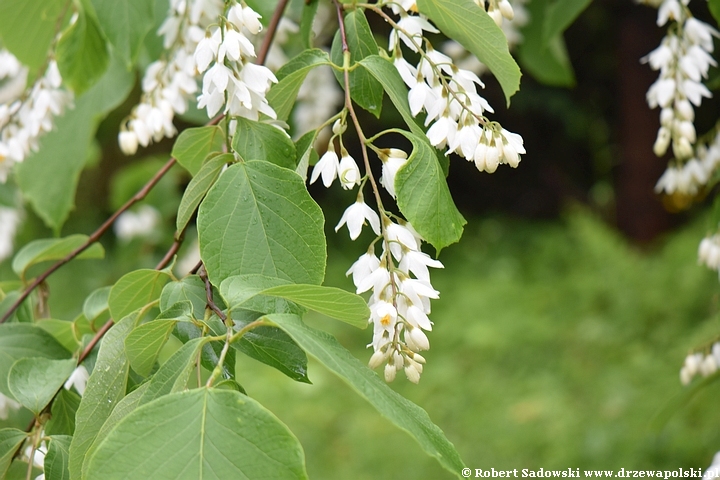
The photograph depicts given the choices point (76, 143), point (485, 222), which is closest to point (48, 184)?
point (76, 143)

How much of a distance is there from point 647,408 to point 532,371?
0.68 meters

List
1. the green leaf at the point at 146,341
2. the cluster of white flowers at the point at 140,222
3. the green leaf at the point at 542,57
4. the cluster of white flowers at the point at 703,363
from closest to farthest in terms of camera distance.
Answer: the green leaf at the point at 146,341 → the cluster of white flowers at the point at 703,363 → the green leaf at the point at 542,57 → the cluster of white flowers at the point at 140,222

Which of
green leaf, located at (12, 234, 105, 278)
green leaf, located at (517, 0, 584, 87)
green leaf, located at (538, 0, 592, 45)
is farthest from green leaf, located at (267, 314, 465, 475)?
green leaf, located at (517, 0, 584, 87)

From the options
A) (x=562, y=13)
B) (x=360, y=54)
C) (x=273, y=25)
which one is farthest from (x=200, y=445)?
(x=562, y=13)

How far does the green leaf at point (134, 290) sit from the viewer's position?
674mm

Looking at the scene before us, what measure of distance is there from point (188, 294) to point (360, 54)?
29 centimetres

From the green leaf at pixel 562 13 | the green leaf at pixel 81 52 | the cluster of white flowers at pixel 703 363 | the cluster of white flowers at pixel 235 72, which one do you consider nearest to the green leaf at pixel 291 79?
the cluster of white flowers at pixel 235 72

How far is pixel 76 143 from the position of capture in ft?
4.76

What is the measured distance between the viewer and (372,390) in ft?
1.58

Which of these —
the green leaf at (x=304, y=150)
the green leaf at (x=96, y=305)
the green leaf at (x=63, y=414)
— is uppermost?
the green leaf at (x=304, y=150)

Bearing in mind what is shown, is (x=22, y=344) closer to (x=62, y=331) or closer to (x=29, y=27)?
(x=62, y=331)

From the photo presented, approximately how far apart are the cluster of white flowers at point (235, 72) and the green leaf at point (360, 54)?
81 millimetres

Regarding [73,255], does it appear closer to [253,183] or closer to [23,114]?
[23,114]

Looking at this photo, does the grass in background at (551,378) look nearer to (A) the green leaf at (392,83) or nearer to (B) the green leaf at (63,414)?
(A) the green leaf at (392,83)
